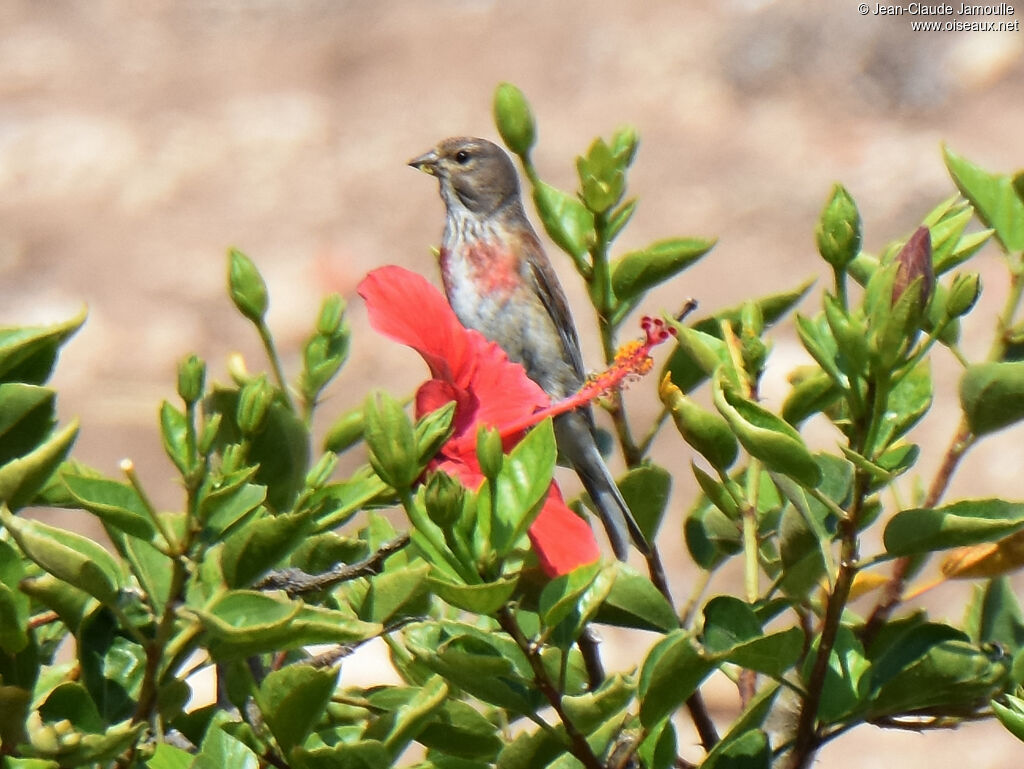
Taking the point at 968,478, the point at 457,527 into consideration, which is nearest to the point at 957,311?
the point at 457,527

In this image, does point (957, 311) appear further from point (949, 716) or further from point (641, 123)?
point (641, 123)

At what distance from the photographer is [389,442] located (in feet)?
3.48

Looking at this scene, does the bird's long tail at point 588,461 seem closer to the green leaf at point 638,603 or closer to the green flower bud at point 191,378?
the green leaf at point 638,603

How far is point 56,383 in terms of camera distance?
22.2 feet

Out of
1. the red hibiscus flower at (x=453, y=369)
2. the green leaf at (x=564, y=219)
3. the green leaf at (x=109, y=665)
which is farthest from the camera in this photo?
the green leaf at (x=564, y=219)

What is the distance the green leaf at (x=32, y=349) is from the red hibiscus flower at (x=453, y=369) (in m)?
0.27

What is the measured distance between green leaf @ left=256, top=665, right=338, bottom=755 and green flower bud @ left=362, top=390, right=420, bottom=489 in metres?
0.14

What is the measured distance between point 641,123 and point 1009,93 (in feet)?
5.93

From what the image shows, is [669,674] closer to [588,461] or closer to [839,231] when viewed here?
[839,231]

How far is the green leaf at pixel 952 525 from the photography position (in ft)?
3.51

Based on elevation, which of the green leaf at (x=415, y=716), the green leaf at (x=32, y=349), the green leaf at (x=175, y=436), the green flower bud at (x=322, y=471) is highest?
the green leaf at (x=32, y=349)

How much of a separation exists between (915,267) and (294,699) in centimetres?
53

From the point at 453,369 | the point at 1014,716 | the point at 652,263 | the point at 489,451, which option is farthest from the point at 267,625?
the point at 652,263

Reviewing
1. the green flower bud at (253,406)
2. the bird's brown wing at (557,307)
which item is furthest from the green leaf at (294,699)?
the bird's brown wing at (557,307)
